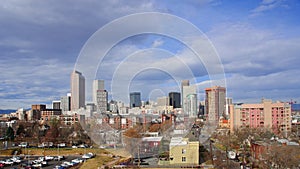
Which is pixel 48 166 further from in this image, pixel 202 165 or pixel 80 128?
pixel 80 128

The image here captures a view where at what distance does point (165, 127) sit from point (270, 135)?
10.8 feet

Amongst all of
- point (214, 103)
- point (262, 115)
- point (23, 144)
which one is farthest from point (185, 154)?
point (262, 115)

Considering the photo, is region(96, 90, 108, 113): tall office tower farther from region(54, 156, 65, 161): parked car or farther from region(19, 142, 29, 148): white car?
region(19, 142, 29, 148): white car

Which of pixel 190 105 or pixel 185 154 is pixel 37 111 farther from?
pixel 185 154

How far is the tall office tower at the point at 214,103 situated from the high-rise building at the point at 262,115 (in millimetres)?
494

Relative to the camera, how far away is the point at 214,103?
42.0 ft

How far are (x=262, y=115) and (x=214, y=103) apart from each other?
6.06 feet

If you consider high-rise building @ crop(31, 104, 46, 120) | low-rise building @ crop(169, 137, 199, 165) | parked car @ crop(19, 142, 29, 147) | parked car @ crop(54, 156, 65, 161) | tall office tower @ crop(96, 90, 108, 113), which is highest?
tall office tower @ crop(96, 90, 108, 113)

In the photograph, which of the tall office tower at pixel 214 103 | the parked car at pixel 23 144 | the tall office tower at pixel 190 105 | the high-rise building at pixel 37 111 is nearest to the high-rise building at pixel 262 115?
the tall office tower at pixel 214 103

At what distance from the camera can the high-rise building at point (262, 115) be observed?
40.7 feet

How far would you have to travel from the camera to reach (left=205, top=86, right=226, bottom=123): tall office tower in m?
11.7

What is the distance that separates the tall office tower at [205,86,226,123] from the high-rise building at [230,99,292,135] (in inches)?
19.5

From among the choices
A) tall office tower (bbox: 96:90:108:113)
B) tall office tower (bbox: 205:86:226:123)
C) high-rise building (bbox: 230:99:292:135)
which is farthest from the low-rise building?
high-rise building (bbox: 230:99:292:135)

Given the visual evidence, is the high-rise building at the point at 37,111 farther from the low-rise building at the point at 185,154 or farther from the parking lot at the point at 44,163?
the low-rise building at the point at 185,154
